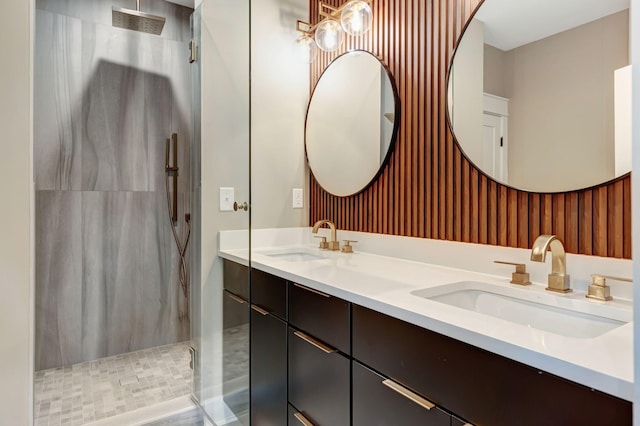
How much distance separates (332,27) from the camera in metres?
2.01

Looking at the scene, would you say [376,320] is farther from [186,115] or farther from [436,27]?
[186,115]

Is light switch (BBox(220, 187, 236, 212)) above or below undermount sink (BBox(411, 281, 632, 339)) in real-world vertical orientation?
above

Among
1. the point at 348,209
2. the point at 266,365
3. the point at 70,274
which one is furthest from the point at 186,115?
the point at 266,365

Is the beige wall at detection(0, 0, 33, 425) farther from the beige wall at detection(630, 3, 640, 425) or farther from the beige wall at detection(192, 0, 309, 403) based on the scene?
the beige wall at detection(630, 3, 640, 425)

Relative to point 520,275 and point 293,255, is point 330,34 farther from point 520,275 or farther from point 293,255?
point 520,275

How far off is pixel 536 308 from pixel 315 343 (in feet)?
2.32

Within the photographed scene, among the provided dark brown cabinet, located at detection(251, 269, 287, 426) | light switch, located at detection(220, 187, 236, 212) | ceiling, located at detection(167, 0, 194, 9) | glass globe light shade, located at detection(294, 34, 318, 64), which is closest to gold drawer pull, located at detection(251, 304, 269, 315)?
dark brown cabinet, located at detection(251, 269, 287, 426)

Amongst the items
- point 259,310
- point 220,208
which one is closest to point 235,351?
point 259,310

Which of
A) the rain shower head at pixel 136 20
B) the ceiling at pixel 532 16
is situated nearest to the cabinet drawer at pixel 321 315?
the ceiling at pixel 532 16

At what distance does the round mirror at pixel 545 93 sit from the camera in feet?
3.54

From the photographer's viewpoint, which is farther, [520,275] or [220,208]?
[220,208]

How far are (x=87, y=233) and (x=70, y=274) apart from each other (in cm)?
28

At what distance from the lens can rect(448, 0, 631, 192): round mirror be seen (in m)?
1.08

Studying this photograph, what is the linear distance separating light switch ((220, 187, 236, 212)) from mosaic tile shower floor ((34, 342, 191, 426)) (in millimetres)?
1123
